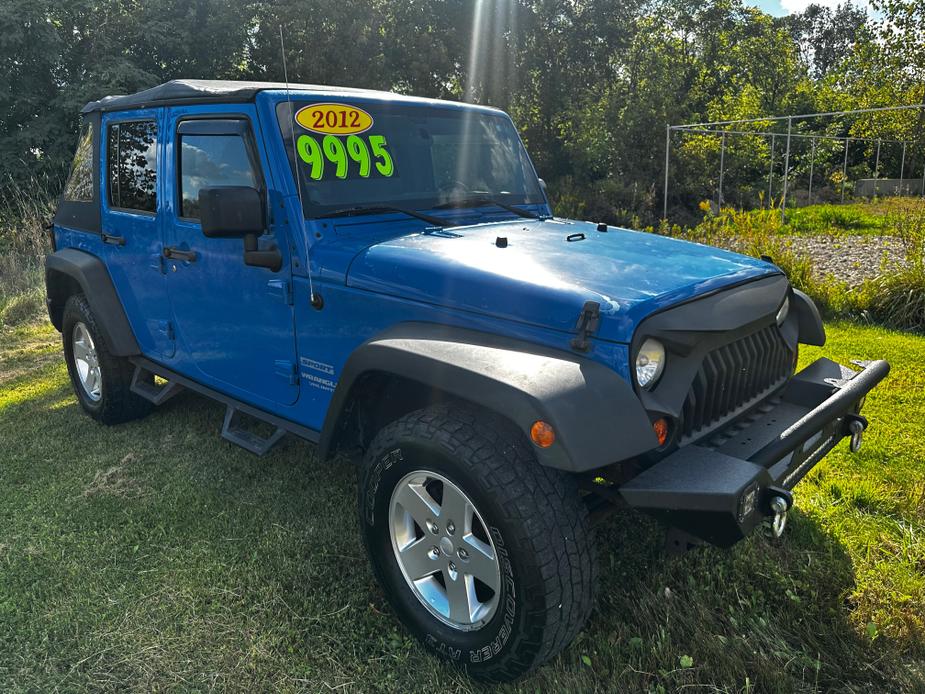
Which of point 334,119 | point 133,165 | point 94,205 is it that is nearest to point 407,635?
point 334,119

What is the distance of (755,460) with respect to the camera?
2.37 metres

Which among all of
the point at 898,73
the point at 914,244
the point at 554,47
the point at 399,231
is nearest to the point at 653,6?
the point at 554,47

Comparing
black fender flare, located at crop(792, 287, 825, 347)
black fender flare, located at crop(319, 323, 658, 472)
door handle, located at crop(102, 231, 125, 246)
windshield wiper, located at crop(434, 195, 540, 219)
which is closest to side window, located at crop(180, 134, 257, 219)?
door handle, located at crop(102, 231, 125, 246)

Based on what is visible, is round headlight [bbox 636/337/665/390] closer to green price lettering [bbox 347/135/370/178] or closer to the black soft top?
green price lettering [bbox 347/135/370/178]

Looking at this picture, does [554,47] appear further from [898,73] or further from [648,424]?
[648,424]

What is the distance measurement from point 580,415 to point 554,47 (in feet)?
69.8

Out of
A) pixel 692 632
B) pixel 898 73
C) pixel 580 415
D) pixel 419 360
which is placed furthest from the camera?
pixel 898 73

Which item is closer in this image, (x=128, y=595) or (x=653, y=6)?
(x=128, y=595)

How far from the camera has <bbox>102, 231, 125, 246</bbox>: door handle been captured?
13.4 feet

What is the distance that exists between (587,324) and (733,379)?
0.75 metres

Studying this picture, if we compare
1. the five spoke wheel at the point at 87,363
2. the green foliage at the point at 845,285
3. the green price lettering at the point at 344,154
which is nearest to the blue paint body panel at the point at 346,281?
the green price lettering at the point at 344,154

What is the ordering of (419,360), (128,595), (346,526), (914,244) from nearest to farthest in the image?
(419,360)
(128,595)
(346,526)
(914,244)

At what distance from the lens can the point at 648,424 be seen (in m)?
2.11

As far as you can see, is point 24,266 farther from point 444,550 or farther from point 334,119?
point 444,550
